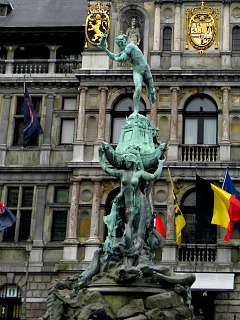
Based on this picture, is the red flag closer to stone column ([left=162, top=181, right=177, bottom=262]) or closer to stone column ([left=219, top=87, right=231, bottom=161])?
stone column ([left=162, top=181, right=177, bottom=262])

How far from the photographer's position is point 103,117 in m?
38.0

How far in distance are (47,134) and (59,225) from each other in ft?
17.0

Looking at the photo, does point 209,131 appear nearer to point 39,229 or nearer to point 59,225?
point 59,225

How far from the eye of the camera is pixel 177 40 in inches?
1523

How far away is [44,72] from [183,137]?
9.18 m

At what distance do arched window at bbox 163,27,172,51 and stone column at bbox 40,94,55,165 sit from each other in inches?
273

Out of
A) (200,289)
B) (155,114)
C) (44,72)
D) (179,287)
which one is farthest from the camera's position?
(44,72)

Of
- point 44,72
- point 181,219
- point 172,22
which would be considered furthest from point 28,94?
point 181,219

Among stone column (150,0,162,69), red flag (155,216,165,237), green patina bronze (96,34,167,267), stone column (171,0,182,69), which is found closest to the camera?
green patina bronze (96,34,167,267)

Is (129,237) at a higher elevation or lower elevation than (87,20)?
lower

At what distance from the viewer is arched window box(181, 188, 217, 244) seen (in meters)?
35.9

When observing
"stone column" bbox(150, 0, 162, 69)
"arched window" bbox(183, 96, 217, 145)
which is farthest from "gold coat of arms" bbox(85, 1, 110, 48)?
"arched window" bbox(183, 96, 217, 145)

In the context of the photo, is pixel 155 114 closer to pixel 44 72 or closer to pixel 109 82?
pixel 109 82

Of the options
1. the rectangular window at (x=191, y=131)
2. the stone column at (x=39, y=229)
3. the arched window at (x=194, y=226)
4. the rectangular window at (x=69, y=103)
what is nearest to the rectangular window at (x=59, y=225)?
the stone column at (x=39, y=229)
